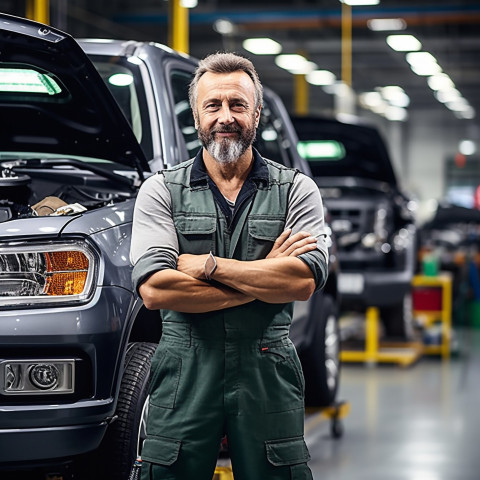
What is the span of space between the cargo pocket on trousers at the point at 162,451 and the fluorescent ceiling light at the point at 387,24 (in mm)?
15466

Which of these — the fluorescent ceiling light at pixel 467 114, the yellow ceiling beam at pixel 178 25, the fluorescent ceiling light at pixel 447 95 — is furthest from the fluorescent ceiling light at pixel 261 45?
the fluorescent ceiling light at pixel 467 114

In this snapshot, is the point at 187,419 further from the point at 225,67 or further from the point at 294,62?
the point at 294,62

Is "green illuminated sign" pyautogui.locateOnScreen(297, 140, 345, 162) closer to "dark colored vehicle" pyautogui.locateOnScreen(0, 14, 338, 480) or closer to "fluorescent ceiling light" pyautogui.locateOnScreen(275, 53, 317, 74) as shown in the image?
"dark colored vehicle" pyautogui.locateOnScreen(0, 14, 338, 480)

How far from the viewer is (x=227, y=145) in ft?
8.74

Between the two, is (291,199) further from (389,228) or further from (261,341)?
(389,228)

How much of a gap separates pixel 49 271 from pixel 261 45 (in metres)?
Result: 17.5

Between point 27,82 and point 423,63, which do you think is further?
point 423,63

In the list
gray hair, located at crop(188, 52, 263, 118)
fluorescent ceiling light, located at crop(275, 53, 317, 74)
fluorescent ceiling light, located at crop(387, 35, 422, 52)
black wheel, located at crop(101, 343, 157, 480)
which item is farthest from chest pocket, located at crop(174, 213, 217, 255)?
fluorescent ceiling light, located at crop(275, 53, 317, 74)

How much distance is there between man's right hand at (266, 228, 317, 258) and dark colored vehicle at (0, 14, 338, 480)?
681 millimetres

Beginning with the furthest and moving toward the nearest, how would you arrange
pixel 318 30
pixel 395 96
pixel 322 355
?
pixel 395 96, pixel 318 30, pixel 322 355

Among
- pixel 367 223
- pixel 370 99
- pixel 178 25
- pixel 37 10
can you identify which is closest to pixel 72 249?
pixel 37 10

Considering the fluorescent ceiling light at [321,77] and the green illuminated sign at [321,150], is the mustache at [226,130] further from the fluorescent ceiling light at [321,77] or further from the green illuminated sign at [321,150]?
the fluorescent ceiling light at [321,77]

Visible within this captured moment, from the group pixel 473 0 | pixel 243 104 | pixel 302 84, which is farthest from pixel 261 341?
pixel 302 84

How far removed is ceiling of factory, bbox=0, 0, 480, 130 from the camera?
57.1 feet
